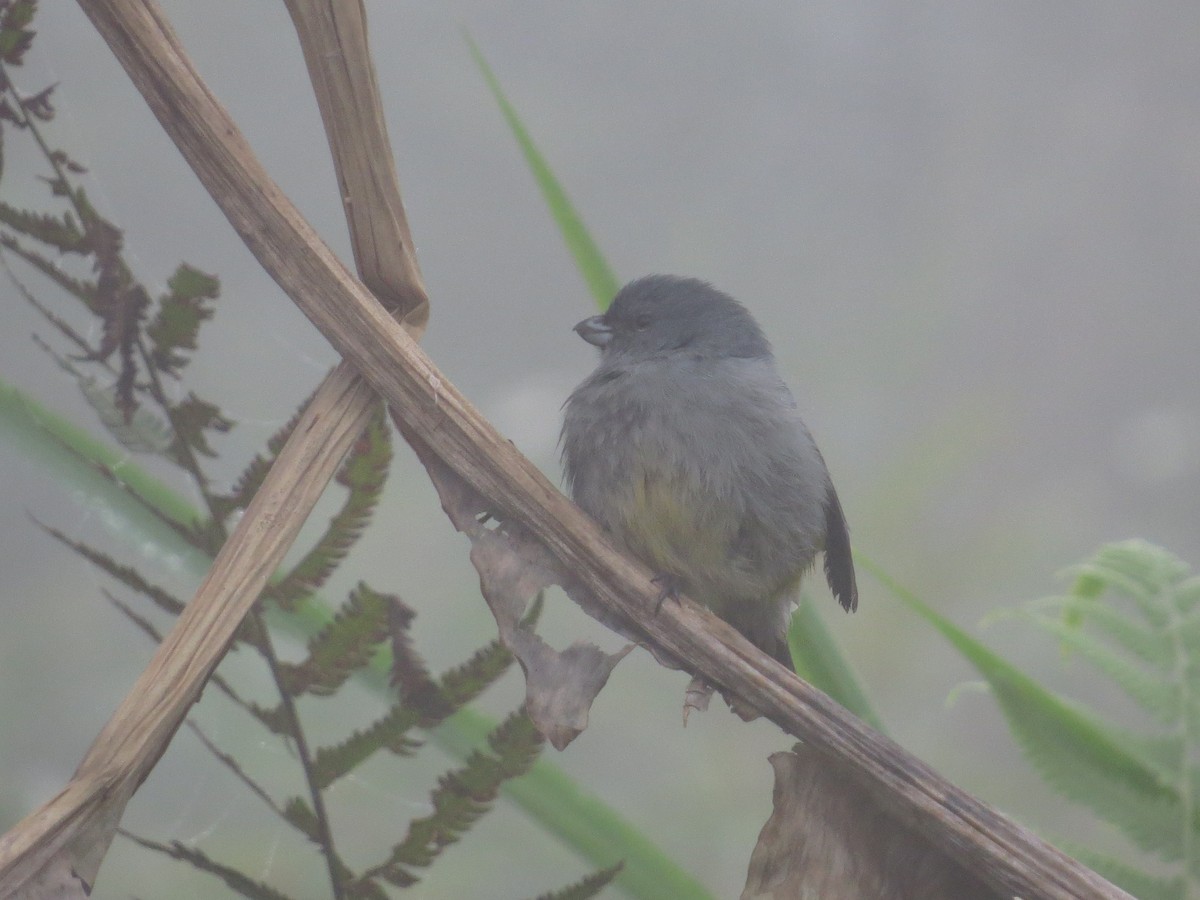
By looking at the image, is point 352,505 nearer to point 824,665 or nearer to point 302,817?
point 302,817

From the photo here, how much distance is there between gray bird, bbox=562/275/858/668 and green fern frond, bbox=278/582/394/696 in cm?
35

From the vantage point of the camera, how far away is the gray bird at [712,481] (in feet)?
4.80

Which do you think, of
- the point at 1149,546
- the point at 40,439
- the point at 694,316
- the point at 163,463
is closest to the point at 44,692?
the point at 163,463

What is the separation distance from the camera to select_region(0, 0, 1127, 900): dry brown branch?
0.81 meters

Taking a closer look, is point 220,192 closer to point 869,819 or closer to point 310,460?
point 310,460

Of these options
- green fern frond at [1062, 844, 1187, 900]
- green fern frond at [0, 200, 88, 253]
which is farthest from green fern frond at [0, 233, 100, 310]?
green fern frond at [1062, 844, 1187, 900]

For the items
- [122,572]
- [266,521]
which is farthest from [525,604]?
[122,572]

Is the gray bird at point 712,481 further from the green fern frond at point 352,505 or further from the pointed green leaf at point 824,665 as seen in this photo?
the green fern frond at point 352,505

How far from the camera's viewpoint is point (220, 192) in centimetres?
82

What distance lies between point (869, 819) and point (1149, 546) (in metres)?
0.97

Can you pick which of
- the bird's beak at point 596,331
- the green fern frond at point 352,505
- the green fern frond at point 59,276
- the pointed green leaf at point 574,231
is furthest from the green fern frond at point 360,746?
the bird's beak at point 596,331

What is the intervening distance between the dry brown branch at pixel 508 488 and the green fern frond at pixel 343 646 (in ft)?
1.08

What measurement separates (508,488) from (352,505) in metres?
0.35

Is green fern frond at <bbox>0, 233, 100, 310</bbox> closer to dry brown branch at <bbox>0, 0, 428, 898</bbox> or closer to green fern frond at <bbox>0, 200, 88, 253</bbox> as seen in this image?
green fern frond at <bbox>0, 200, 88, 253</bbox>
